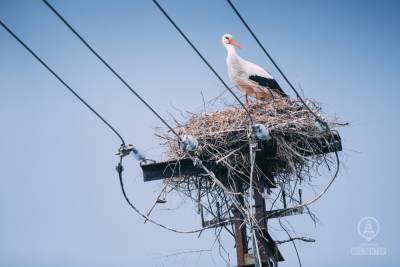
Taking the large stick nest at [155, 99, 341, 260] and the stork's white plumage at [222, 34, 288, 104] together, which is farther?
the stork's white plumage at [222, 34, 288, 104]

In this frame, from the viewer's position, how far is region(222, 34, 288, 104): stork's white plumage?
8.91 metres

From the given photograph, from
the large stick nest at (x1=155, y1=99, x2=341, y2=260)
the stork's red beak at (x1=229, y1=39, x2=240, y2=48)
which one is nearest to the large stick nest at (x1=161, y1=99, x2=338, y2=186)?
the large stick nest at (x1=155, y1=99, x2=341, y2=260)

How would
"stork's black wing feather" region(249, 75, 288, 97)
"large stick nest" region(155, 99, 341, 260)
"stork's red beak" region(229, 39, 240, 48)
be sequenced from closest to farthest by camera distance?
"large stick nest" region(155, 99, 341, 260) < "stork's black wing feather" region(249, 75, 288, 97) < "stork's red beak" region(229, 39, 240, 48)

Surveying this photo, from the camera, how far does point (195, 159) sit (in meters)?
5.99

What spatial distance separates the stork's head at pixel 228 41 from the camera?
32.8ft

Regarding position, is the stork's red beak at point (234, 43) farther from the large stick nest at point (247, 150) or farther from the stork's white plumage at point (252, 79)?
the large stick nest at point (247, 150)

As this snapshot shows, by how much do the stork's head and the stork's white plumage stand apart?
1.81ft

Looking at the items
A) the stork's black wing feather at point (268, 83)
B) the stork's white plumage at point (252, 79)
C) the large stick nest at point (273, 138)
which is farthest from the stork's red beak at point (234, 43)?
the large stick nest at point (273, 138)

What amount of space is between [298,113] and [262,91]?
6.60 feet

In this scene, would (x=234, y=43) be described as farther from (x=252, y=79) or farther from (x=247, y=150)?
(x=247, y=150)

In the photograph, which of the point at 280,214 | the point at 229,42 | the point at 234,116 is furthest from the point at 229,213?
the point at 229,42

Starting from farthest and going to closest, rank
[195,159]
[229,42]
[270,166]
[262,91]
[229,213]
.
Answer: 1. [229,42]
2. [262,91]
3. [270,166]
4. [229,213]
5. [195,159]

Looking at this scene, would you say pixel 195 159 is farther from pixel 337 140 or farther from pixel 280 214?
pixel 337 140

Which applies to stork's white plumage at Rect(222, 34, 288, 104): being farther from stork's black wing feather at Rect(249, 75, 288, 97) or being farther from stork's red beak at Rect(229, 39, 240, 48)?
stork's red beak at Rect(229, 39, 240, 48)
